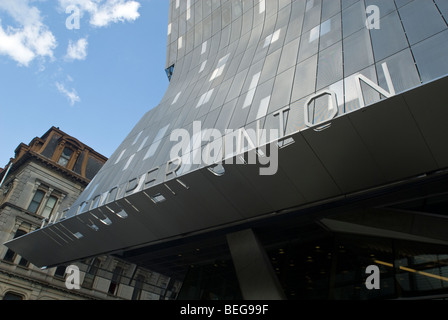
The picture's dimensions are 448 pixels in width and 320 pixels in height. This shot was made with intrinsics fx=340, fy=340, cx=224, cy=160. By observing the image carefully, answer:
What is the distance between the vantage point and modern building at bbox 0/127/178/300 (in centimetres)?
3288

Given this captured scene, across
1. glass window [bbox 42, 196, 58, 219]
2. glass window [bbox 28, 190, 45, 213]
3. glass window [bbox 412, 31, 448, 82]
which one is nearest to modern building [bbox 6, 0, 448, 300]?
glass window [bbox 412, 31, 448, 82]

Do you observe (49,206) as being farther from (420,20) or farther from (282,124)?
(420,20)

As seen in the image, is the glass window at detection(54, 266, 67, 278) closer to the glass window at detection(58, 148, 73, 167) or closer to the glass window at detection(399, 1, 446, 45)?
the glass window at detection(58, 148, 73, 167)

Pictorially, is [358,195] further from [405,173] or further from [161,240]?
[161,240]

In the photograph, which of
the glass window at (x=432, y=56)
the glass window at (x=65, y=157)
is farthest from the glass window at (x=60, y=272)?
the glass window at (x=432, y=56)

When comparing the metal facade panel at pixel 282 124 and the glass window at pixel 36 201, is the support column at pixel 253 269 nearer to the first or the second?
the metal facade panel at pixel 282 124

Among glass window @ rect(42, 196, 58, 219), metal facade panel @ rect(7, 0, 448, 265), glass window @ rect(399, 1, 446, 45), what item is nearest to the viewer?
metal facade panel @ rect(7, 0, 448, 265)

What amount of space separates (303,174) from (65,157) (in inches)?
1524

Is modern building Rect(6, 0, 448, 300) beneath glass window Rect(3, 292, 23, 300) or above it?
above

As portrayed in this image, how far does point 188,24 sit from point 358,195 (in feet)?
80.8

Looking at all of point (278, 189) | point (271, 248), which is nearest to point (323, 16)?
point (278, 189)

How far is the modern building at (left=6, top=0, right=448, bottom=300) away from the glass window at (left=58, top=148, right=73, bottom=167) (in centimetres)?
2276

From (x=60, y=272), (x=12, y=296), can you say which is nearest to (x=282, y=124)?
(x=12, y=296)

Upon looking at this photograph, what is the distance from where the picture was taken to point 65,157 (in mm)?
42406
